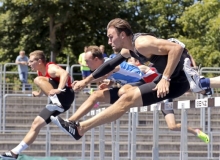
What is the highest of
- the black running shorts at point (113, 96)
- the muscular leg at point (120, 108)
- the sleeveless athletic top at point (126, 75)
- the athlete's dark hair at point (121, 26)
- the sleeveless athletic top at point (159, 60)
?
the athlete's dark hair at point (121, 26)

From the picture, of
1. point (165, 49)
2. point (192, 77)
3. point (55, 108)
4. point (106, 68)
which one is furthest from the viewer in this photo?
point (55, 108)

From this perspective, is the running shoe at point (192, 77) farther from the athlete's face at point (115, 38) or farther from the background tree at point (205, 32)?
the background tree at point (205, 32)

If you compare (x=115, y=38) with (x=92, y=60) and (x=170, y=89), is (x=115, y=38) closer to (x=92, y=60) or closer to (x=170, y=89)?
(x=170, y=89)

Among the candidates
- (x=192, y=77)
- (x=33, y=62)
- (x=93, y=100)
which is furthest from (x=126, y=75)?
(x=192, y=77)

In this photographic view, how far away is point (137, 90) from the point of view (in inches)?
311

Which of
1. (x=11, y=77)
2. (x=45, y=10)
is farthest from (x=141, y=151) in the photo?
(x=45, y=10)

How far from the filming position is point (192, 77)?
7.91 metres

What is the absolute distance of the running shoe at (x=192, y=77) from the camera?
25.8 feet

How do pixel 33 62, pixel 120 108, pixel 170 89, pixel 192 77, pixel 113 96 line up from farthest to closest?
1. pixel 33 62
2. pixel 113 96
3. pixel 170 89
4. pixel 192 77
5. pixel 120 108

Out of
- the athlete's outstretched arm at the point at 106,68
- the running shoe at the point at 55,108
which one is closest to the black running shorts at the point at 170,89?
the athlete's outstretched arm at the point at 106,68

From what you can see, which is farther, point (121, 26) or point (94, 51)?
point (94, 51)

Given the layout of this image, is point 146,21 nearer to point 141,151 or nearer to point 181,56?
A: point 141,151

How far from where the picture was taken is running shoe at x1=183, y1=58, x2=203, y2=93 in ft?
25.8

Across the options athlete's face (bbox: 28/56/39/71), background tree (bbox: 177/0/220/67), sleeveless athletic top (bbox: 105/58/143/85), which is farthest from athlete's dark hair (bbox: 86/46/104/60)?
background tree (bbox: 177/0/220/67)
